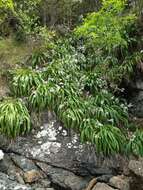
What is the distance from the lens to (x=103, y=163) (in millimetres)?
7855

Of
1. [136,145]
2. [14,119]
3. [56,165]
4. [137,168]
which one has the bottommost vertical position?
[56,165]

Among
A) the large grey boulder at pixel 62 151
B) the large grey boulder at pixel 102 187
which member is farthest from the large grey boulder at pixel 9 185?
the large grey boulder at pixel 102 187

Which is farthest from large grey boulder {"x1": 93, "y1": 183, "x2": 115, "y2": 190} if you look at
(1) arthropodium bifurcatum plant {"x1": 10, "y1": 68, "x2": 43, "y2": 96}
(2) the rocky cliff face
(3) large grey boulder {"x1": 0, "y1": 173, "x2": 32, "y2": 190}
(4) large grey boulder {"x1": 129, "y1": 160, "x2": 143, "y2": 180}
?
(1) arthropodium bifurcatum plant {"x1": 10, "y1": 68, "x2": 43, "y2": 96}

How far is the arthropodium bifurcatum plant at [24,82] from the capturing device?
9133 millimetres

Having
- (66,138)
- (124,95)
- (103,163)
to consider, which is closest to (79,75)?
(124,95)

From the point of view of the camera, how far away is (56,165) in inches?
313

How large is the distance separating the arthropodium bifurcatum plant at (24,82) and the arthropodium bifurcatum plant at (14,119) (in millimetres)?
546

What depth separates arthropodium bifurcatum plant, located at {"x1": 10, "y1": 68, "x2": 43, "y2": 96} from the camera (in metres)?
9.13

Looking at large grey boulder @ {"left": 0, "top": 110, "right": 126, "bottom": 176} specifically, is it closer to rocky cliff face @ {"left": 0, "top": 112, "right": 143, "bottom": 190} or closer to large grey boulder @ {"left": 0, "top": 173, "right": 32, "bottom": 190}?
rocky cliff face @ {"left": 0, "top": 112, "right": 143, "bottom": 190}

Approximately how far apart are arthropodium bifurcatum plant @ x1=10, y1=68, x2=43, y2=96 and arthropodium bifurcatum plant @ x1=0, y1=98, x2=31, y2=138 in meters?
0.55

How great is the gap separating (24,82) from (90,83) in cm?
157

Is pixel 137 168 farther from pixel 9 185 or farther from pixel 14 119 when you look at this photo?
pixel 14 119

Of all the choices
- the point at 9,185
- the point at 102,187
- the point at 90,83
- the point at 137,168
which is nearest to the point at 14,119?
the point at 9,185

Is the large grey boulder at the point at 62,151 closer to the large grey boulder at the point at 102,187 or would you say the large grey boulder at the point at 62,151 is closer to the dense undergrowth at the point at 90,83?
the dense undergrowth at the point at 90,83
